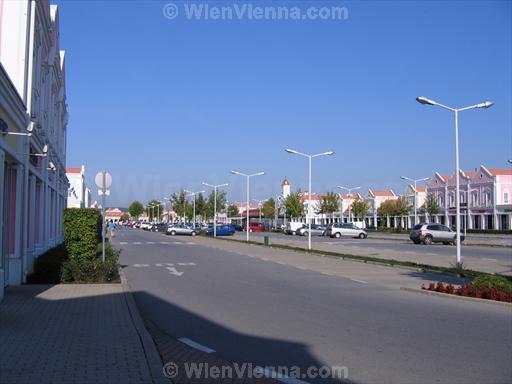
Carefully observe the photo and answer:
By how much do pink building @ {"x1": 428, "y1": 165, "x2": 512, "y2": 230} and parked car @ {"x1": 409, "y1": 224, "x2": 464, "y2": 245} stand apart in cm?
2416

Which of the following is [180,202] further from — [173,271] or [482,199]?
[173,271]

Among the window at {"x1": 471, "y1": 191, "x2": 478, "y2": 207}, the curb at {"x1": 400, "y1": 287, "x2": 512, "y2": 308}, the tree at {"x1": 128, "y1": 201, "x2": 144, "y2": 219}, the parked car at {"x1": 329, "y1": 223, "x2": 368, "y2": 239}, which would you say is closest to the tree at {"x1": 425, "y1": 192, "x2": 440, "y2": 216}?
the window at {"x1": 471, "y1": 191, "x2": 478, "y2": 207}

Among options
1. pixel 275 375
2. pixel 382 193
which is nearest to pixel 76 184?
pixel 275 375

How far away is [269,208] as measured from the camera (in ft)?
406

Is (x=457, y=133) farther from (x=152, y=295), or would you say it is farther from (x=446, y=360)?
(x=446, y=360)

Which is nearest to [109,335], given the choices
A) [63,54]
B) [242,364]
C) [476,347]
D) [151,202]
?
[242,364]

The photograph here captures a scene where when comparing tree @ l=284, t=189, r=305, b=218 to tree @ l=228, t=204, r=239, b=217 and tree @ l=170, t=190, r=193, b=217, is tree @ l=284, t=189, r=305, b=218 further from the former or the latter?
tree @ l=228, t=204, r=239, b=217

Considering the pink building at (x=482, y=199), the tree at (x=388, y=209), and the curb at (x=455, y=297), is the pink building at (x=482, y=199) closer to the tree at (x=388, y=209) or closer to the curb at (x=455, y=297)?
the tree at (x=388, y=209)

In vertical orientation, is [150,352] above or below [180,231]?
below

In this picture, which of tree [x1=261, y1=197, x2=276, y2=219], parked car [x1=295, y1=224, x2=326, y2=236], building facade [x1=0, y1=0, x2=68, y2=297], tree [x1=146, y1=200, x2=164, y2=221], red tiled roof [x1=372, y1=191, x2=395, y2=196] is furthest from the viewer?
tree [x1=146, y1=200, x2=164, y2=221]

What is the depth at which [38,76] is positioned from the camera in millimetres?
19562

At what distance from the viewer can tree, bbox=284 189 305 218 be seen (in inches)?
3723

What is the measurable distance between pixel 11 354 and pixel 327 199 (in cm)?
8807

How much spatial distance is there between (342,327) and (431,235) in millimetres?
39883
